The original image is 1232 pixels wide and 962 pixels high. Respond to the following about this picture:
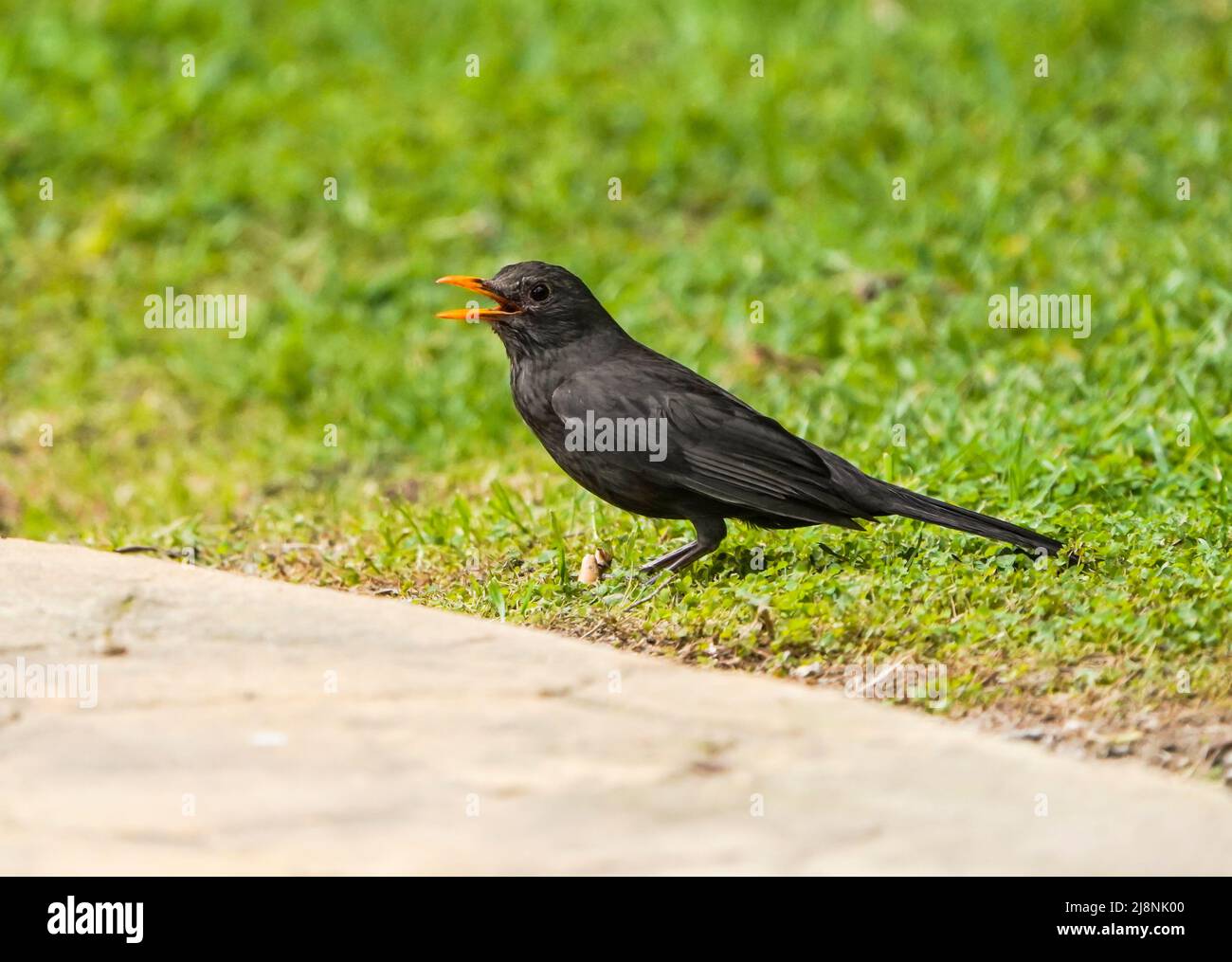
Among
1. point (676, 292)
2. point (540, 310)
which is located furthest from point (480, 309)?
point (676, 292)

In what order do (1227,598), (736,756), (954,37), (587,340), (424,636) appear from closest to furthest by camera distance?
1. (736,756)
2. (424,636)
3. (1227,598)
4. (587,340)
5. (954,37)

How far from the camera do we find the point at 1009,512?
5809 mm

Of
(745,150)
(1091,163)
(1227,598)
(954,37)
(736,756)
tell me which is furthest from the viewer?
(954,37)

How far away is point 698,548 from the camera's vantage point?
17.9ft

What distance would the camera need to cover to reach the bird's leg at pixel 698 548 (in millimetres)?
5414

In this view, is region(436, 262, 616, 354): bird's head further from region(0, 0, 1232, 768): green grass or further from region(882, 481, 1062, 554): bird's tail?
region(882, 481, 1062, 554): bird's tail

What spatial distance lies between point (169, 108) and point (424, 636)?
7.47 m

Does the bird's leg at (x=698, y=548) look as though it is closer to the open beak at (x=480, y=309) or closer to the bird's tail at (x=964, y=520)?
the bird's tail at (x=964, y=520)

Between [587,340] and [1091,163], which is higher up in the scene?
[1091,163]

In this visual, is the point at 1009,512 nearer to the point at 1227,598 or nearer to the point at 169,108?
the point at 1227,598

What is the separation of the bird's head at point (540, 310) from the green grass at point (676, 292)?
28.9 inches

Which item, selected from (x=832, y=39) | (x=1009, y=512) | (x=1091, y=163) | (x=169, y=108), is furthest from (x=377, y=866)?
(x=832, y=39)

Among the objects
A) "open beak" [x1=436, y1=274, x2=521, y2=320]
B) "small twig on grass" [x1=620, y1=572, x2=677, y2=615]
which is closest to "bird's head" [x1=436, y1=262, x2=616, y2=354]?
"open beak" [x1=436, y1=274, x2=521, y2=320]

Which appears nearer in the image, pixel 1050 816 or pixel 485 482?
pixel 1050 816
